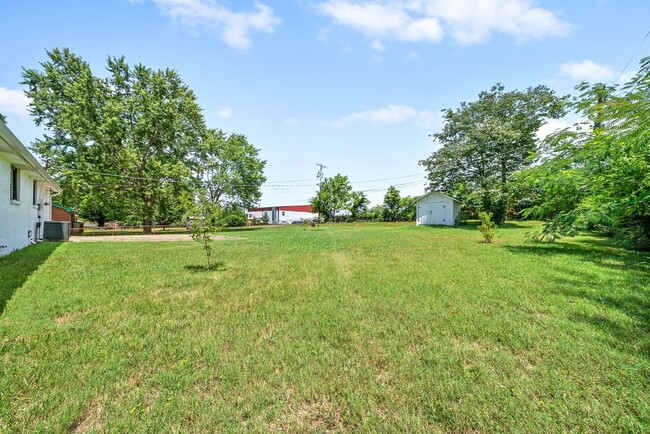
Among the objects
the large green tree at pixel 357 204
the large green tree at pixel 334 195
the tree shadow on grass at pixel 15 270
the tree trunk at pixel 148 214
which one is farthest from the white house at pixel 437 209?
the tree shadow on grass at pixel 15 270

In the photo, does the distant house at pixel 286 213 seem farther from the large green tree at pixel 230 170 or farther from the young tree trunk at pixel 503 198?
the young tree trunk at pixel 503 198

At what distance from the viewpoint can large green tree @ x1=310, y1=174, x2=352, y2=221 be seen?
43.4 m

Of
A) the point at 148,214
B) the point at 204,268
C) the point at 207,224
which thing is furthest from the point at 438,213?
the point at 148,214

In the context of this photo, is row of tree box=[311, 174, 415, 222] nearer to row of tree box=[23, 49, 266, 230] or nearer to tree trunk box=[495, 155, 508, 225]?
tree trunk box=[495, 155, 508, 225]

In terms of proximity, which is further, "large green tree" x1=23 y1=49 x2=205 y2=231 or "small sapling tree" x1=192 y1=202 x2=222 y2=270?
"large green tree" x1=23 y1=49 x2=205 y2=231

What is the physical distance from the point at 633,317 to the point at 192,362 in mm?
5782

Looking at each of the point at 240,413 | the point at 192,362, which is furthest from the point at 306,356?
the point at 192,362

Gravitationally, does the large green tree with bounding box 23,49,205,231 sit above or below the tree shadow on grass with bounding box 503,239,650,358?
above

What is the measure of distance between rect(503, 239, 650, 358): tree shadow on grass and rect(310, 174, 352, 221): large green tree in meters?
34.9

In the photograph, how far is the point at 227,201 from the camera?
3123cm

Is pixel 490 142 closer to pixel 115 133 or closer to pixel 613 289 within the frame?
pixel 613 289

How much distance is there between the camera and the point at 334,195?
1757 inches

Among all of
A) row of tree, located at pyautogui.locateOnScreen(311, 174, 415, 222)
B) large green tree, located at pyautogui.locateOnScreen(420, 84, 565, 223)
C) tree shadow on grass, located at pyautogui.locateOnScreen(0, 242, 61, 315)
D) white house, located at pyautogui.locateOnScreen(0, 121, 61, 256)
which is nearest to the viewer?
tree shadow on grass, located at pyautogui.locateOnScreen(0, 242, 61, 315)

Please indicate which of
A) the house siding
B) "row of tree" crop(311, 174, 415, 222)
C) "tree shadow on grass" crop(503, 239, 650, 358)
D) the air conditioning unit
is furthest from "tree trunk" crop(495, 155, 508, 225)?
the air conditioning unit
